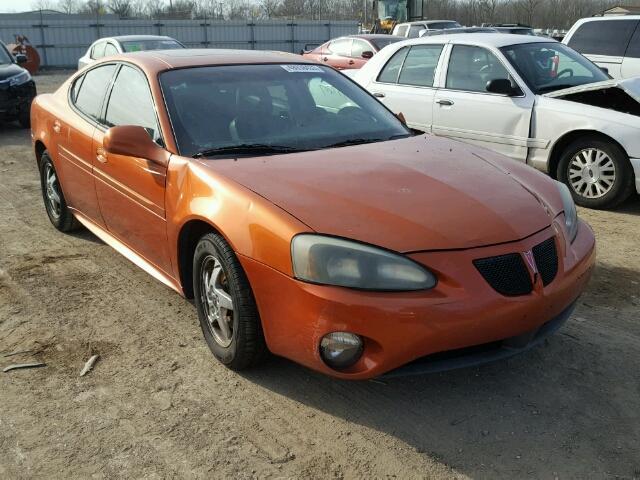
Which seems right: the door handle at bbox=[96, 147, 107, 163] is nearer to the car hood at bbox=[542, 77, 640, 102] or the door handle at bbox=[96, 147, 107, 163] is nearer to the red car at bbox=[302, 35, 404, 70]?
the car hood at bbox=[542, 77, 640, 102]

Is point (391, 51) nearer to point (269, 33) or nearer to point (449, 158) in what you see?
point (449, 158)

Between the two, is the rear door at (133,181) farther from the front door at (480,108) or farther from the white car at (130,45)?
the white car at (130,45)

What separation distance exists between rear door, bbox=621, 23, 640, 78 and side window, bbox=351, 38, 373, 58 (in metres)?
6.26

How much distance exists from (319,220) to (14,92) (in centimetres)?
1033

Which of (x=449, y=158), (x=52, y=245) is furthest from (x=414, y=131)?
(x=52, y=245)

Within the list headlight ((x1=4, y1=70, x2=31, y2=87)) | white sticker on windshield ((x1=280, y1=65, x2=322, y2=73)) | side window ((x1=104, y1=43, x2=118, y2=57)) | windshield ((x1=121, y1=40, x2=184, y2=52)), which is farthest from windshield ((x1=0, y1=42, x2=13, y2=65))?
white sticker on windshield ((x1=280, y1=65, x2=322, y2=73))

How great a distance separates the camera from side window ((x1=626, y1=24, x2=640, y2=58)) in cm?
891

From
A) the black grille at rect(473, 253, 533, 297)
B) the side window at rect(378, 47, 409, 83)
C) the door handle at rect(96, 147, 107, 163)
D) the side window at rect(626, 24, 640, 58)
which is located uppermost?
the side window at rect(626, 24, 640, 58)

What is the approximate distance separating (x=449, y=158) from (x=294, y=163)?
2.94ft

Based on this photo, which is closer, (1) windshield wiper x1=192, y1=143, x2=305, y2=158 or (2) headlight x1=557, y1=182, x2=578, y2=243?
(2) headlight x1=557, y1=182, x2=578, y2=243

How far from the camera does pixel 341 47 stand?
1495cm

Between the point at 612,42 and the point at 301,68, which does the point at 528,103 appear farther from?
the point at 612,42

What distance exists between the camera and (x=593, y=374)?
3.15 metres

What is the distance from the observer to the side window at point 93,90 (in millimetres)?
4508
